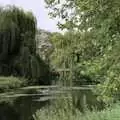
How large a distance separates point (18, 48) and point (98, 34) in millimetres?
29247

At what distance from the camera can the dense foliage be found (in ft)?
18.1

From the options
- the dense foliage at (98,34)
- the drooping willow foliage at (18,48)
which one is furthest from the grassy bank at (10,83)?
the dense foliage at (98,34)

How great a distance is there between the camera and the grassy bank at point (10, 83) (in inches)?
1155

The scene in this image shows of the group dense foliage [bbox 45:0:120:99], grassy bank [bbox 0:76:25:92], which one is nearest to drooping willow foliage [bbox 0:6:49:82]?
grassy bank [bbox 0:76:25:92]

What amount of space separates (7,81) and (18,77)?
180 centimetres

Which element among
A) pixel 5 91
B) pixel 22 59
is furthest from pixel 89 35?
pixel 22 59

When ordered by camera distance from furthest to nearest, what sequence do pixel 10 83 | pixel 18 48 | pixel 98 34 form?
pixel 18 48 → pixel 10 83 → pixel 98 34

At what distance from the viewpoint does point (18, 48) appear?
35.2 metres

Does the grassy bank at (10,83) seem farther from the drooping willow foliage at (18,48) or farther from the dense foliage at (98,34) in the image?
the dense foliage at (98,34)

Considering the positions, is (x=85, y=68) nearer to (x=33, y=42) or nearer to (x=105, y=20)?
(x=105, y=20)

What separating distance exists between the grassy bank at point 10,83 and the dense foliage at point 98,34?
2231 cm

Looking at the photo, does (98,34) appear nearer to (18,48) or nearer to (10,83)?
(10,83)

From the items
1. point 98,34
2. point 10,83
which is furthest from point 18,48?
point 98,34

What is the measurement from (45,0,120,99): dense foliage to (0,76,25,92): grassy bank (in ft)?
73.2
